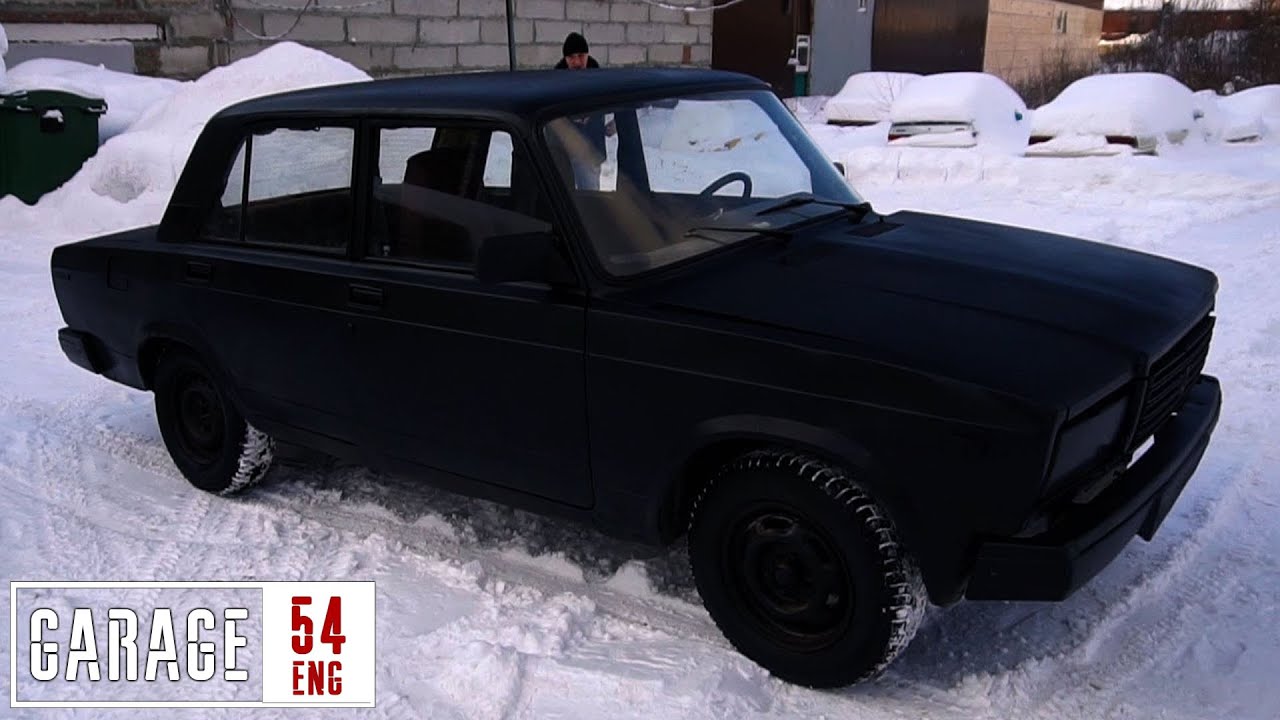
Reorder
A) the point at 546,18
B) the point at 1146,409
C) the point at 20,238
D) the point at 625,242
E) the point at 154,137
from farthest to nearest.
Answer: the point at 546,18 → the point at 154,137 → the point at 20,238 → the point at 625,242 → the point at 1146,409

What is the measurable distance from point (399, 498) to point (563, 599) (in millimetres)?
1179

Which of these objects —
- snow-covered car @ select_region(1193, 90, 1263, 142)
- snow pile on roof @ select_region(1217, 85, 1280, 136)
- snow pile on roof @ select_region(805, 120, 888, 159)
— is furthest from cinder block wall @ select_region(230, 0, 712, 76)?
snow pile on roof @ select_region(1217, 85, 1280, 136)

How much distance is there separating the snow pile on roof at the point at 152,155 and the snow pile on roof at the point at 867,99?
8.50 m

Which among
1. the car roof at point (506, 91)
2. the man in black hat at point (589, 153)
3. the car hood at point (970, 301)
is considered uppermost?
the car roof at point (506, 91)

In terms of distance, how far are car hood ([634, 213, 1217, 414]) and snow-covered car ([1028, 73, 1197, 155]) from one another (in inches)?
379

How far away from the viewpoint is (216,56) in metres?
13.8

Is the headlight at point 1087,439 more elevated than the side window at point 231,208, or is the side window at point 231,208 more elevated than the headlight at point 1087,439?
the side window at point 231,208

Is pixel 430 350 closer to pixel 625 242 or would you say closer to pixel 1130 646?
pixel 625 242

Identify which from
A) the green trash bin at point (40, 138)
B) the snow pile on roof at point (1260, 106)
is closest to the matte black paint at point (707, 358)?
the green trash bin at point (40, 138)

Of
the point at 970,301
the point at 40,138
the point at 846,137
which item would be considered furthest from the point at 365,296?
the point at 846,137

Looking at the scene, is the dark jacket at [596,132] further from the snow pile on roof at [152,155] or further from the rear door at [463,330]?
the snow pile on roof at [152,155]

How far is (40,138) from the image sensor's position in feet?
34.2

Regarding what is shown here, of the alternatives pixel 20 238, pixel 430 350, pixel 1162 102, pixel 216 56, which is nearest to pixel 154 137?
pixel 20 238

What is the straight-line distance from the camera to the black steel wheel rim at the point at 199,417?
4.62 m
